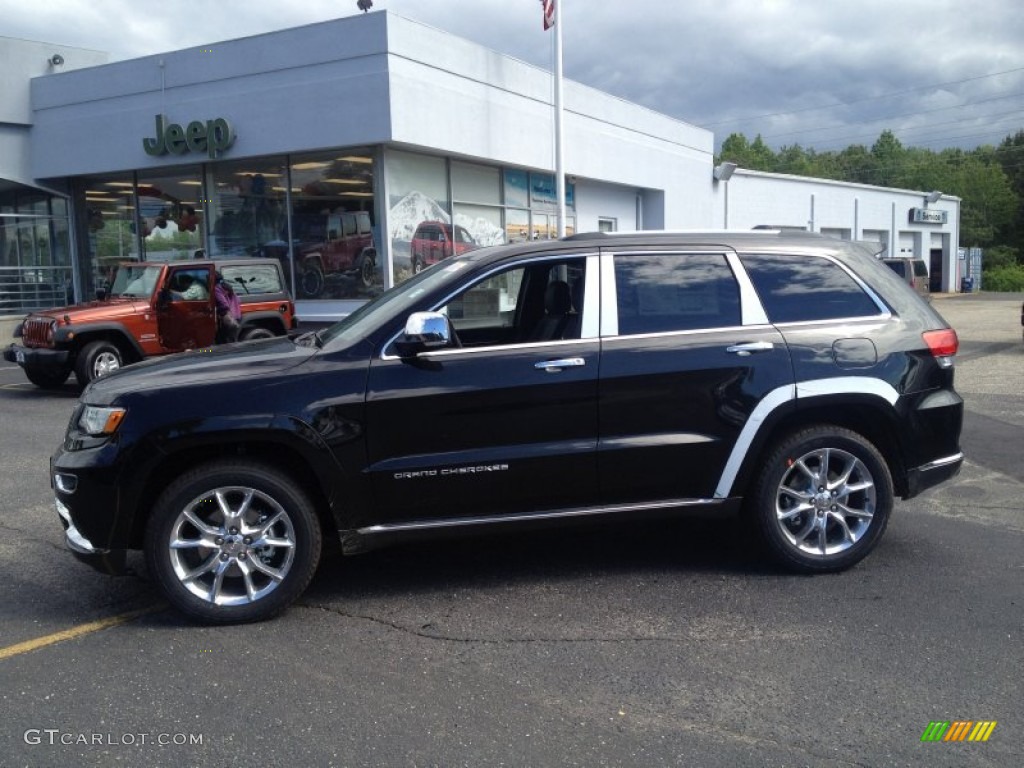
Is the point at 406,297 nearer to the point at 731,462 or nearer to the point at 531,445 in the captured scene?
the point at 531,445

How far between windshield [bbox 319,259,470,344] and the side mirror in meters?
0.23

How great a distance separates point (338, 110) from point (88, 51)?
10.6 metres

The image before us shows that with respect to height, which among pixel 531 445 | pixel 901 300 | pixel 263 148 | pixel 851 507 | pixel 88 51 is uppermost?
pixel 88 51

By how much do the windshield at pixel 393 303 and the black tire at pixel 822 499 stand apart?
6.56ft

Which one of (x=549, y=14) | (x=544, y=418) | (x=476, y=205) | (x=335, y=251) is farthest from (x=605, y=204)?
(x=544, y=418)

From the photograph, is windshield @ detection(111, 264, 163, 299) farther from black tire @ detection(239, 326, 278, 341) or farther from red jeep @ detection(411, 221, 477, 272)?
red jeep @ detection(411, 221, 477, 272)

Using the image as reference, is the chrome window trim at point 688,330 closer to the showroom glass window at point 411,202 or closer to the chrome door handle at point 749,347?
the chrome door handle at point 749,347

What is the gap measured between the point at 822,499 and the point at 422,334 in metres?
2.36

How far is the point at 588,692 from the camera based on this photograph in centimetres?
376

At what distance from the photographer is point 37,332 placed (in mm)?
12305

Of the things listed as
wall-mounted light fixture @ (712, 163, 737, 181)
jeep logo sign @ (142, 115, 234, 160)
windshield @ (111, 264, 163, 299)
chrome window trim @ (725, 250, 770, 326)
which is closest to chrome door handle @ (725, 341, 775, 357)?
chrome window trim @ (725, 250, 770, 326)

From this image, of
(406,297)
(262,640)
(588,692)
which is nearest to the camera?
(588,692)

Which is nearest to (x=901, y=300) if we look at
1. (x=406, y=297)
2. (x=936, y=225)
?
(x=406, y=297)

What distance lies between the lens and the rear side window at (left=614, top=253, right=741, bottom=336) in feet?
16.1
